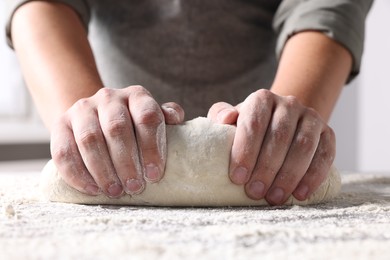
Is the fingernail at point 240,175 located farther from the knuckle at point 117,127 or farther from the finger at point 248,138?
the knuckle at point 117,127

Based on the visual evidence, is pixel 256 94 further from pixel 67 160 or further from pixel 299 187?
pixel 67 160

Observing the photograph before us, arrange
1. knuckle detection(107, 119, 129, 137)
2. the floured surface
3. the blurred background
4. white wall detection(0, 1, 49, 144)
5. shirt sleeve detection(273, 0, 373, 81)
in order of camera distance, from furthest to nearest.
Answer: the blurred background, white wall detection(0, 1, 49, 144), shirt sleeve detection(273, 0, 373, 81), knuckle detection(107, 119, 129, 137), the floured surface

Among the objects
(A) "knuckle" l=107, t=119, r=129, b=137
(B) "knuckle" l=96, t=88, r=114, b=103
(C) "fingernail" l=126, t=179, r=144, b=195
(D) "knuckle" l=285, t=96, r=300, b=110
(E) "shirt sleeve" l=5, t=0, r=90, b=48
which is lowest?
(C) "fingernail" l=126, t=179, r=144, b=195

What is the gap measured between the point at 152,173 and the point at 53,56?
300 millimetres

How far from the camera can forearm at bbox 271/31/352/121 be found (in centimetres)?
83

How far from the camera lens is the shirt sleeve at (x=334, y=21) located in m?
0.91

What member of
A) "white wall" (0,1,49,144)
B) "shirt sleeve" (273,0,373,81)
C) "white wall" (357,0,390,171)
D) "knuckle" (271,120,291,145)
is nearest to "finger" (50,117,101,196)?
"knuckle" (271,120,291,145)

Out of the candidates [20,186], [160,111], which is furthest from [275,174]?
[20,186]

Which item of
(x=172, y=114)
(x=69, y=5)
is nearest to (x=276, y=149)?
(x=172, y=114)

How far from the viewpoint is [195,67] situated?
1.14m

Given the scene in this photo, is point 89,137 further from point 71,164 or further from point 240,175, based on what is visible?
point 240,175

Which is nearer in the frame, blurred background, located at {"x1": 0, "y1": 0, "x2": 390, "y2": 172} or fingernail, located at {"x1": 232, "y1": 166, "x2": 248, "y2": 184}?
fingernail, located at {"x1": 232, "y1": 166, "x2": 248, "y2": 184}

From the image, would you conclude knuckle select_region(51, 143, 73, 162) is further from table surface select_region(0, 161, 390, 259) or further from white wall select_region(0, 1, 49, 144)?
white wall select_region(0, 1, 49, 144)

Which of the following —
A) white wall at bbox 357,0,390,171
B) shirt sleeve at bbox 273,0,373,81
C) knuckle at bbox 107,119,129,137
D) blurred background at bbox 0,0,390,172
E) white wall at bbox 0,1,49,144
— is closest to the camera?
knuckle at bbox 107,119,129,137
